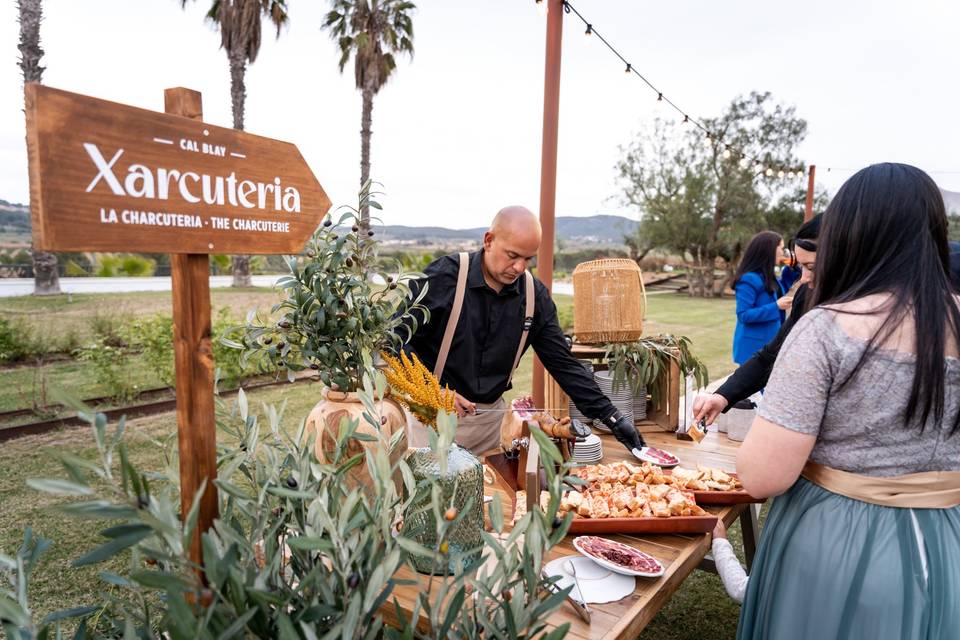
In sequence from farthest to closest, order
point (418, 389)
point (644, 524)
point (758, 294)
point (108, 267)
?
point (108, 267) → point (758, 294) → point (644, 524) → point (418, 389)

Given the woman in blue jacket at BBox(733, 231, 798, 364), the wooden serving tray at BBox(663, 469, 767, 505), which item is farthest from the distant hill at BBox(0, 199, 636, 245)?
the wooden serving tray at BBox(663, 469, 767, 505)

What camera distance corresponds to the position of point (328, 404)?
1.45 metres

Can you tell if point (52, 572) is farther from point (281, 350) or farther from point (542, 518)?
point (542, 518)

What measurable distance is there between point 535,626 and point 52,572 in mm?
3386

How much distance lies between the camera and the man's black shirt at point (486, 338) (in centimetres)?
259

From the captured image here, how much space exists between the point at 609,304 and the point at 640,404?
53 cm

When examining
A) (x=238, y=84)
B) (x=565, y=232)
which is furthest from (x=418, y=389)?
(x=565, y=232)

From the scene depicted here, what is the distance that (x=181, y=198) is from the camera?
0.89m

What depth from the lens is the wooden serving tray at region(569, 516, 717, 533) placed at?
5.36ft

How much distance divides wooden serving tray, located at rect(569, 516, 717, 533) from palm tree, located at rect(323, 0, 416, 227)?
563 inches

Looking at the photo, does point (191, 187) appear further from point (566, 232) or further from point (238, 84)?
point (566, 232)

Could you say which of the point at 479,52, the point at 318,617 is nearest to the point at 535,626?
the point at 318,617

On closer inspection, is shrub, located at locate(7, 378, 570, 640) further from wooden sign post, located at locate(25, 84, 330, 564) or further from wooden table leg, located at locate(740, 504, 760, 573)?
wooden table leg, located at locate(740, 504, 760, 573)

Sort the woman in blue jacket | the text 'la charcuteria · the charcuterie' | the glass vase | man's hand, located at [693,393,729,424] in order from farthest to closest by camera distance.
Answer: the woman in blue jacket
man's hand, located at [693,393,729,424]
the glass vase
the text 'la charcuteria · the charcuterie'
